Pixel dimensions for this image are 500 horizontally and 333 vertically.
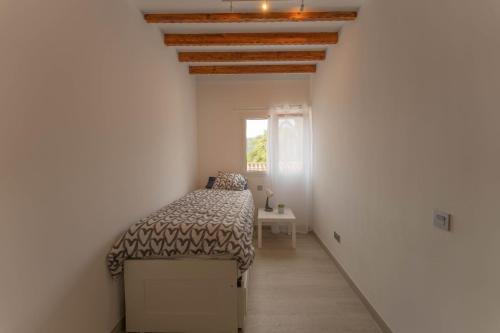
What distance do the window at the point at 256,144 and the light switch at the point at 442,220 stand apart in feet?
11.1

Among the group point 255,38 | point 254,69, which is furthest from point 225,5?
point 254,69

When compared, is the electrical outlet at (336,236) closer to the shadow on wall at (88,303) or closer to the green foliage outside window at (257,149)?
the green foliage outside window at (257,149)

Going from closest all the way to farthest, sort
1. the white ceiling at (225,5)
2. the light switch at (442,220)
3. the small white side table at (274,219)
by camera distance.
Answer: the light switch at (442,220)
the white ceiling at (225,5)
the small white side table at (274,219)

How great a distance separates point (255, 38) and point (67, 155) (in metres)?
2.27

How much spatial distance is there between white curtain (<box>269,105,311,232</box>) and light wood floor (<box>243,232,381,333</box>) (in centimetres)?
108

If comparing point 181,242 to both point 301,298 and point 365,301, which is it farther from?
point 365,301

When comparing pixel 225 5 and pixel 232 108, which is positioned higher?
pixel 225 5

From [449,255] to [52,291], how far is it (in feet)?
6.53

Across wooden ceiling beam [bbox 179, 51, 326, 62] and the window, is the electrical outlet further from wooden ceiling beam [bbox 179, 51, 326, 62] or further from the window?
wooden ceiling beam [bbox 179, 51, 326, 62]

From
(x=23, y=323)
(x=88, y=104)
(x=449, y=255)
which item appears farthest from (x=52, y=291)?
(x=449, y=255)

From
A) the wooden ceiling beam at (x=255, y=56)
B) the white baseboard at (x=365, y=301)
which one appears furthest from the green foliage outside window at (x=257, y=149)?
the white baseboard at (x=365, y=301)

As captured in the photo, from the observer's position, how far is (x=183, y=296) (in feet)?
6.75

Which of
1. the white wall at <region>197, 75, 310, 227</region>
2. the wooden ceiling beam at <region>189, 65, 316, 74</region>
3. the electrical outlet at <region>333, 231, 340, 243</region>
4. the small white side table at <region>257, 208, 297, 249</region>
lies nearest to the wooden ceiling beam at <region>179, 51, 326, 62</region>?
the wooden ceiling beam at <region>189, 65, 316, 74</region>

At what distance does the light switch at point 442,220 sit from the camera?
139cm
